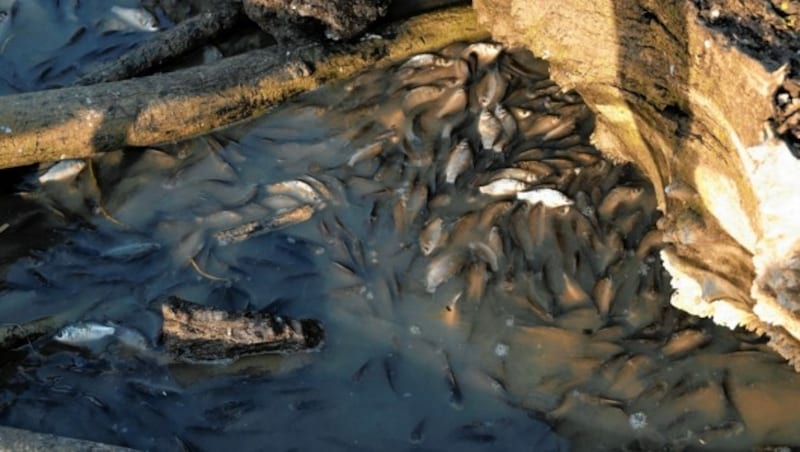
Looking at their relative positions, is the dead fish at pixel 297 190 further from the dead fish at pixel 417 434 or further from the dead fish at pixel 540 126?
the dead fish at pixel 417 434

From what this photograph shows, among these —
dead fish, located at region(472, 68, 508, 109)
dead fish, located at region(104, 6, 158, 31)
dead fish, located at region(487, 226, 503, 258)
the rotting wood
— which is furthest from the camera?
dead fish, located at region(104, 6, 158, 31)

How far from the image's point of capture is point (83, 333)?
16.7 ft

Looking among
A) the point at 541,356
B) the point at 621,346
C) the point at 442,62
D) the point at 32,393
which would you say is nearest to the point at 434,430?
the point at 541,356

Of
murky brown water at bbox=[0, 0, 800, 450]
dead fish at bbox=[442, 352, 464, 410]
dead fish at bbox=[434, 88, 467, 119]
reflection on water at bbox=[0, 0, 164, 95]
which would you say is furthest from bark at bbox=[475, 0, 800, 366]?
reflection on water at bbox=[0, 0, 164, 95]

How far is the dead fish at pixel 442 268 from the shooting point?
531cm

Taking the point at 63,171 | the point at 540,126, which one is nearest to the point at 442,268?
the point at 540,126

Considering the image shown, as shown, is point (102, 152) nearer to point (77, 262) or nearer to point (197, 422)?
point (77, 262)

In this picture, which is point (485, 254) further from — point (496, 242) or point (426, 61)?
point (426, 61)

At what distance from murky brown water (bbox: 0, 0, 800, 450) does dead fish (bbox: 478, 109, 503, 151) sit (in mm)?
19

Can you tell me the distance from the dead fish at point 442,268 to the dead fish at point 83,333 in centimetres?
159

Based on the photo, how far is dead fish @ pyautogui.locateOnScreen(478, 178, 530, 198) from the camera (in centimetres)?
562

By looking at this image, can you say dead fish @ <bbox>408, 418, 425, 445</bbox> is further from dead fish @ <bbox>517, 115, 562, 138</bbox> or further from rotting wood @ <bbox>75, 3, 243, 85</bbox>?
rotting wood @ <bbox>75, 3, 243, 85</bbox>

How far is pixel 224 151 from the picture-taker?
5961 mm

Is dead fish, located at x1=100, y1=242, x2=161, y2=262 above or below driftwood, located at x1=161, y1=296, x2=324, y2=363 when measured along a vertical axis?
above
